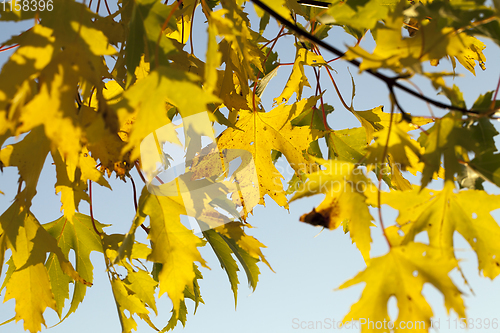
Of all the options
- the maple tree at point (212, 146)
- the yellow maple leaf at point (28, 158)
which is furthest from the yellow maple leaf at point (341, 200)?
the yellow maple leaf at point (28, 158)

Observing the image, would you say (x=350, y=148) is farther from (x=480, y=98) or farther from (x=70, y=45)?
(x=70, y=45)

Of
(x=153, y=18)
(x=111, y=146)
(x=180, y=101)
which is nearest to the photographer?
(x=180, y=101)

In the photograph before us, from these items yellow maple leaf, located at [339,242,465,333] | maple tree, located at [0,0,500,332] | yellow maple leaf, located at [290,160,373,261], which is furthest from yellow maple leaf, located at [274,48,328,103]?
yellow maple leaf, located at [339,242,465,333]

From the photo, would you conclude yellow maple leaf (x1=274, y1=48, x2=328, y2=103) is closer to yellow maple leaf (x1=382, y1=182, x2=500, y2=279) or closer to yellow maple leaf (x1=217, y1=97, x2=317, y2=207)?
yellow maple leaf (x1=217, y1=97, x2=317, y2=207)

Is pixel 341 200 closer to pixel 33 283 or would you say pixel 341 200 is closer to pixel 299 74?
pixel 299 74

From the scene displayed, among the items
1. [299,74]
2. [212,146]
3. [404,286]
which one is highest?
[299,74]

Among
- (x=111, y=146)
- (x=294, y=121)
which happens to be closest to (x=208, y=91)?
(x=111, y=146)

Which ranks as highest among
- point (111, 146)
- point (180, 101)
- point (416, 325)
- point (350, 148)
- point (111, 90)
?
point (111, 90)

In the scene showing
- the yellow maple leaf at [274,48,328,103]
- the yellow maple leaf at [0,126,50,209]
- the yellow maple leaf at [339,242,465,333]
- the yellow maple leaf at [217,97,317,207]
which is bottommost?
the yellow maple leaf at [339,242,465,333]

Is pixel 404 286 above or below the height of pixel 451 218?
below

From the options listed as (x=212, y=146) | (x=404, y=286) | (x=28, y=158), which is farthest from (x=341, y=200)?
(x=28, y=158)

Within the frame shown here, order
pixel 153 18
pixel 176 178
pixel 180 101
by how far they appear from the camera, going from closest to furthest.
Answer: pixel 180 101
pixel 153 18
pixel 176 178

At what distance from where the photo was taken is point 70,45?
46cm

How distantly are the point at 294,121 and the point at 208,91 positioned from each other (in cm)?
61
